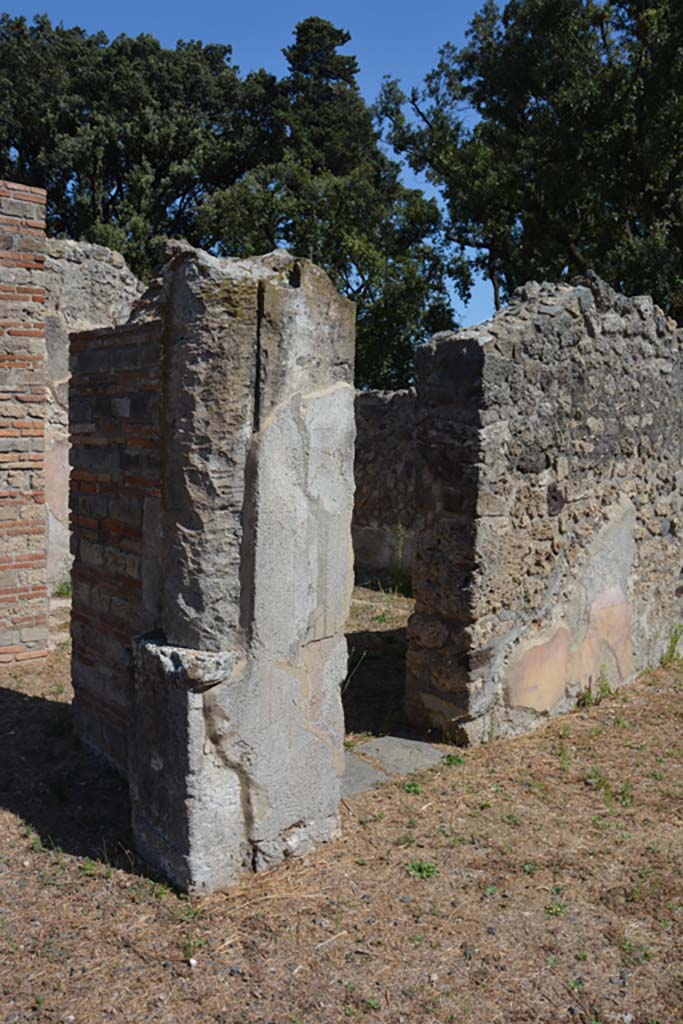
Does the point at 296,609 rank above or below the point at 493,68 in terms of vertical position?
below

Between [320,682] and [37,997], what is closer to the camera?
[37,997]

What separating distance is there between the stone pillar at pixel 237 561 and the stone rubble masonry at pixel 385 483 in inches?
245

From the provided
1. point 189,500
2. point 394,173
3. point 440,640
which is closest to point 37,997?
point 189,500

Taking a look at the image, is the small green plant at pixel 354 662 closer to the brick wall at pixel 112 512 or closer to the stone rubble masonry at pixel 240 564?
the brick wall at pixel 112 512

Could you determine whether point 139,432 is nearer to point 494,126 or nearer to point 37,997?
point 37,997

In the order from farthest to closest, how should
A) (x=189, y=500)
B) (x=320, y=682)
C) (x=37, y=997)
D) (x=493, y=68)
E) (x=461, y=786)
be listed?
(x=493, y=68), (x=461, y=786), (x=320, y=682), (x=189, y=500), (x=37, y=997)

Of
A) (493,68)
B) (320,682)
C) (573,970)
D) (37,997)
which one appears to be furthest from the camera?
(493,68)

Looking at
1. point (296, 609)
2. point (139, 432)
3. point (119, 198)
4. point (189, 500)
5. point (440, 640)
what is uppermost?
point (119, 198)

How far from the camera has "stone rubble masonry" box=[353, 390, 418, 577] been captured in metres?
9.84

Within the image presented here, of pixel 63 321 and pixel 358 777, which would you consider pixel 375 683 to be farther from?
pixel 63 321

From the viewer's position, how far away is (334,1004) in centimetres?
271

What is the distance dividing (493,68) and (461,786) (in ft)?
54.3

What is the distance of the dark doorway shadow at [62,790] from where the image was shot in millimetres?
3645

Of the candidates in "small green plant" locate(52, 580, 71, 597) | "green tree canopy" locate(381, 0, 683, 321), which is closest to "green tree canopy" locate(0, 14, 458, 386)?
"green tree canopy" locate(381, 0, 683, 321)
